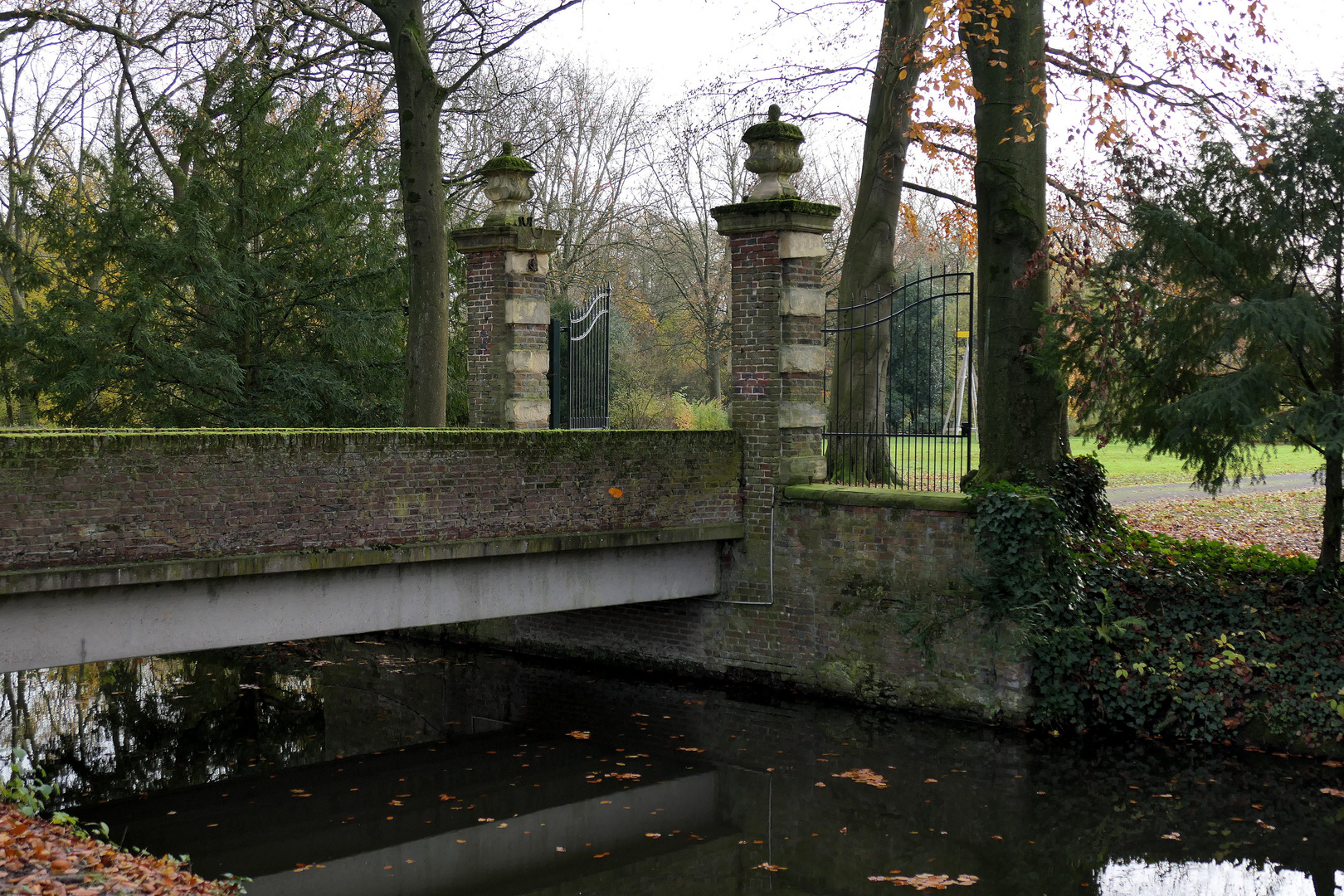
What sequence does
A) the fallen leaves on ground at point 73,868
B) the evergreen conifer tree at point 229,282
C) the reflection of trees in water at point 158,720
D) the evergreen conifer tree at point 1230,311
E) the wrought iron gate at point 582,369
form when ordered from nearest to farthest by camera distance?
the fallen leaves on ground at point 73,868 < the evergreen conifer tree at point 1230,311 < the reflection of trees in water at point 158,720 < the wrought iron gate at point 582,369 < the evergreen conifer tree at point 229,282

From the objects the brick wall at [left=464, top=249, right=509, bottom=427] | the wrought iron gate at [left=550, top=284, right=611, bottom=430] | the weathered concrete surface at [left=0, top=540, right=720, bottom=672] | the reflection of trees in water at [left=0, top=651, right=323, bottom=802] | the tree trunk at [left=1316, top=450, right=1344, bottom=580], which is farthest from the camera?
the wrought iron gate at [left=550, top=284, right=611, bottom=430]

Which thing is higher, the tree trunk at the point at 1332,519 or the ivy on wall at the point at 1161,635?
the tree trunk at the point at 1332,519

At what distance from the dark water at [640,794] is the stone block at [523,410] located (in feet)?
8.99

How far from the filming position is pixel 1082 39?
12.5m

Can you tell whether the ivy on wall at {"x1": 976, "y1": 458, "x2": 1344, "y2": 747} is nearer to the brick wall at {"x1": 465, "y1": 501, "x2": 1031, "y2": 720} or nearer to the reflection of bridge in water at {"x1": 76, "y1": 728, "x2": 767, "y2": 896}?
the brick wall at {"x1": 465, "y1": 501, "x2": 1031, "y2": 720}

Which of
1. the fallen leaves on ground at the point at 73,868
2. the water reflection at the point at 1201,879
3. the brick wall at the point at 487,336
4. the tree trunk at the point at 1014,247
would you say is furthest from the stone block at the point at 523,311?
the water reflection at the point at 1201,879

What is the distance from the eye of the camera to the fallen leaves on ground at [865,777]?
849 cm

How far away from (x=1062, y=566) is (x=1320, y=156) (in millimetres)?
3745

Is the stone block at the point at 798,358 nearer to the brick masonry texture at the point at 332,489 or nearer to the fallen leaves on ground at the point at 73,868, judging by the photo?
the brick masonry texture at the point at 332,489

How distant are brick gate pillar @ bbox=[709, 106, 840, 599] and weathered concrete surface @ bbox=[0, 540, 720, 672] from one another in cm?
92

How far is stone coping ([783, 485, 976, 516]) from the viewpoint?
10.1m

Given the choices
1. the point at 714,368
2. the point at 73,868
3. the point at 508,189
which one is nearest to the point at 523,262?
the point at 508,189

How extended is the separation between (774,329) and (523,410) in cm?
293

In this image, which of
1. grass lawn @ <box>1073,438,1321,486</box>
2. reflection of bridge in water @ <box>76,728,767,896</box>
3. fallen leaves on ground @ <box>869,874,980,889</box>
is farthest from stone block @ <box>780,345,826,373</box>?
grass lawn @ <box>1073,438,1321,486</box>
